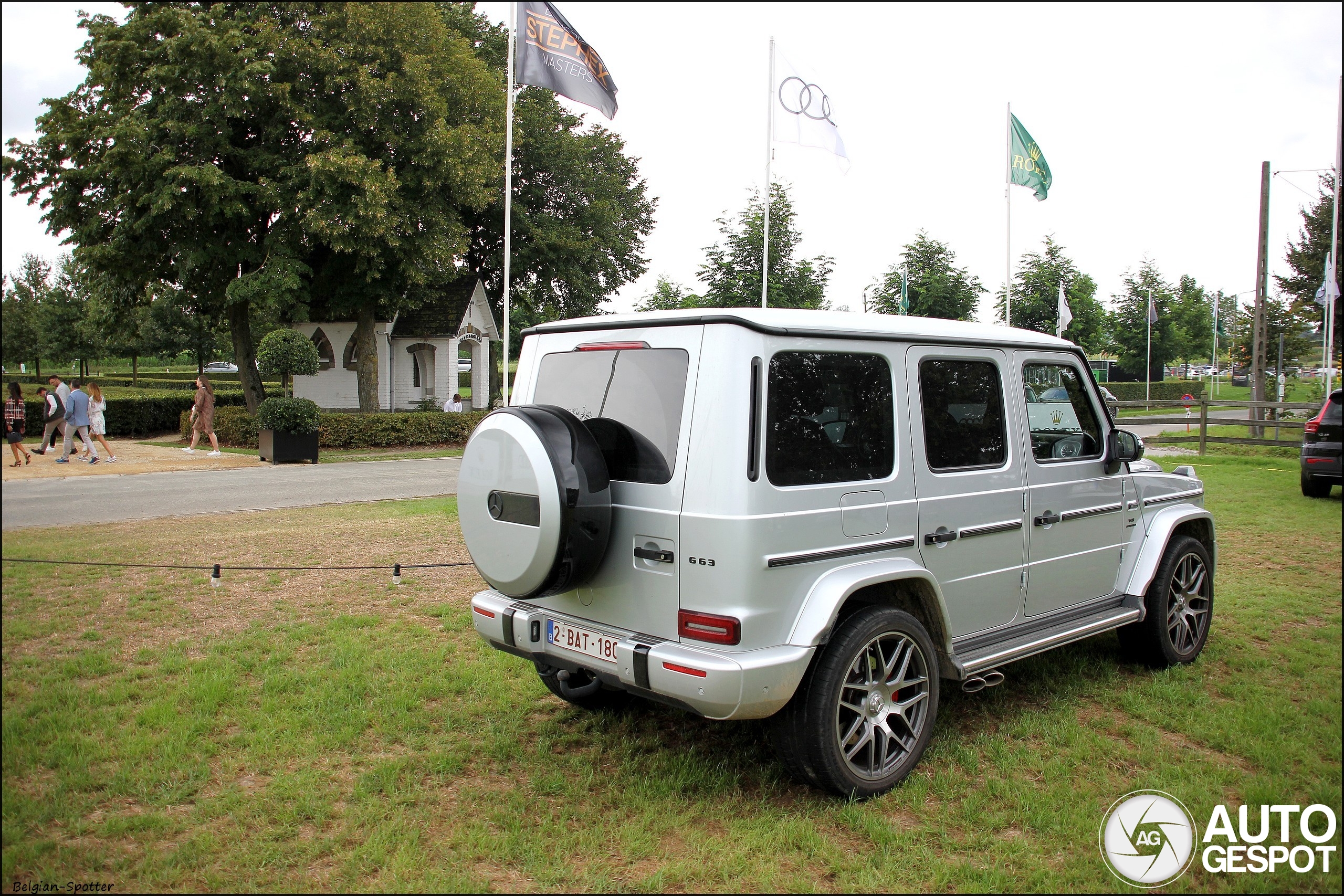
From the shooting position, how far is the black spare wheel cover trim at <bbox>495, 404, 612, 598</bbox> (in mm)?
3590

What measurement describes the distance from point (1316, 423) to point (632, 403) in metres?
3.01

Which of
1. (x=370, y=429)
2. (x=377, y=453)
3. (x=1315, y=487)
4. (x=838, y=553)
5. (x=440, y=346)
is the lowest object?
(x=377, y=453)

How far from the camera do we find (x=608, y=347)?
13.4 feet

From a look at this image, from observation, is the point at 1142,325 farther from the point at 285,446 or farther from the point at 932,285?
the point at 285,446

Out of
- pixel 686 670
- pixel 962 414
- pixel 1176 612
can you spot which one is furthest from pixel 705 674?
pixel 1176 612

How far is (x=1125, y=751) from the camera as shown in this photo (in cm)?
421

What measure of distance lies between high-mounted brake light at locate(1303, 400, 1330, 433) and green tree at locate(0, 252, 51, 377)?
16.1 feet

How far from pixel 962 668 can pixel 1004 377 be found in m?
1.62

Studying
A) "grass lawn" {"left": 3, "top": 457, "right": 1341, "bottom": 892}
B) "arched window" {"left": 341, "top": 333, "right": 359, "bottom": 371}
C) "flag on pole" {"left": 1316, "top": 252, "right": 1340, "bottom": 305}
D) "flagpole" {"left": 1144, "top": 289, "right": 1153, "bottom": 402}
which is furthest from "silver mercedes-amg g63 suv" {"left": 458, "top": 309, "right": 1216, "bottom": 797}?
"flagpole" {"left": 1144, "top": 289, "right": 1153, "bottom": 402}

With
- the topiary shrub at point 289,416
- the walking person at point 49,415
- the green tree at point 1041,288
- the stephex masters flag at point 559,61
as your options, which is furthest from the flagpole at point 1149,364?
the walking person at point 49,415

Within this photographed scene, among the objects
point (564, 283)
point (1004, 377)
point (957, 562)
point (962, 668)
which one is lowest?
point (962, 668)

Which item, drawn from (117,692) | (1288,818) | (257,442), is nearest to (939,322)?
(1288,818)

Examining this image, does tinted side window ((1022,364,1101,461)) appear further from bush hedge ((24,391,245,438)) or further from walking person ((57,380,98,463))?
bush hedge ((24,391,245,438))

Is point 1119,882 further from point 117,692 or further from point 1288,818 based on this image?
point 117,692
